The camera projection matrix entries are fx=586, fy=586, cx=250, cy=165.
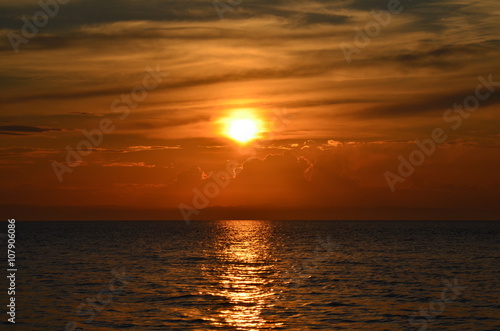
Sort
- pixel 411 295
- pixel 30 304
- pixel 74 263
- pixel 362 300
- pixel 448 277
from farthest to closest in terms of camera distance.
Result: pixel 74 263 → pixel 448 277 → pixel 411 295 → pixel 362 300 → pixel 30 304

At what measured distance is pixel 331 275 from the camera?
69875 mm

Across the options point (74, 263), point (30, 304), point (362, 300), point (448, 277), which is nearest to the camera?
point (30, 304)

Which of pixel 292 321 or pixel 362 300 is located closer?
pixel 292 321

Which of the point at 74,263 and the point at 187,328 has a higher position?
the point at 74,263

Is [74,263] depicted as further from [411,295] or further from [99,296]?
[411,295]

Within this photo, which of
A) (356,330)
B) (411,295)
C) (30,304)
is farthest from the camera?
(411,295)

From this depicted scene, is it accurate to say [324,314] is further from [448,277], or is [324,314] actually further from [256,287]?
[448,277]

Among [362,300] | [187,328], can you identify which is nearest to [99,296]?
[187,328]

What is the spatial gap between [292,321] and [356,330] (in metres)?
4.83

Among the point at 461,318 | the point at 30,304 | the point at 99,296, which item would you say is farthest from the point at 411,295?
the point at 30,304

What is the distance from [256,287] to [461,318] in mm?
22485

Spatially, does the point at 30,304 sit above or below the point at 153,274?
below

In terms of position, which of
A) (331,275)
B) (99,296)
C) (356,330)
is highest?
(331,275)

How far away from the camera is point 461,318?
1709 inches
